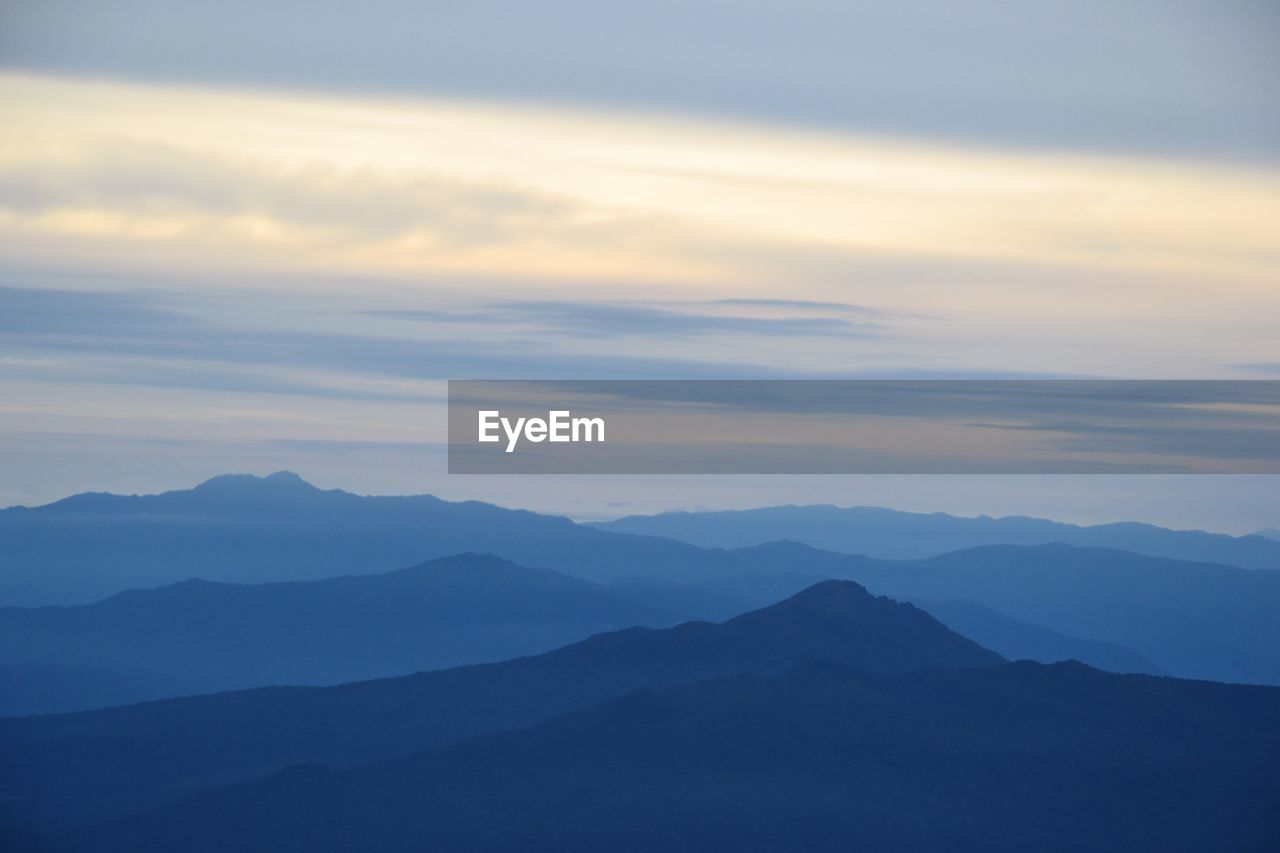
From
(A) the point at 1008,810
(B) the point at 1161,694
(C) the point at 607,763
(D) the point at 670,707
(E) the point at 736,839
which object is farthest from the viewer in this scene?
(B) the point at 1161,694

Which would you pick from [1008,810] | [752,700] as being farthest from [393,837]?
[1008,810]

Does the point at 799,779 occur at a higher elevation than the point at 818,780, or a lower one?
higher

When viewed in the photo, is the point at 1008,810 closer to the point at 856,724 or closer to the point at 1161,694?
the point at 856,724

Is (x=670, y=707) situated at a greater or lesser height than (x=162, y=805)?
greater

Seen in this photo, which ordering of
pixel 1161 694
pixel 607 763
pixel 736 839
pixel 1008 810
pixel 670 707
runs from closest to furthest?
1. pixel 736 839
2. pixel 1008 810
3. pixel 607 763
4. pixel 670 707
5. pixel 1161 694

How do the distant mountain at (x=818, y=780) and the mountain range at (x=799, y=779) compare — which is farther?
the mountain range at (x=799, y=779)

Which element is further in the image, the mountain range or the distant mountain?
the mountain range

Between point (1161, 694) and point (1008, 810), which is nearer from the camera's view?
point (1008, 810)

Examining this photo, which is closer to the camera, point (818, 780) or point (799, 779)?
point (799, 779)
